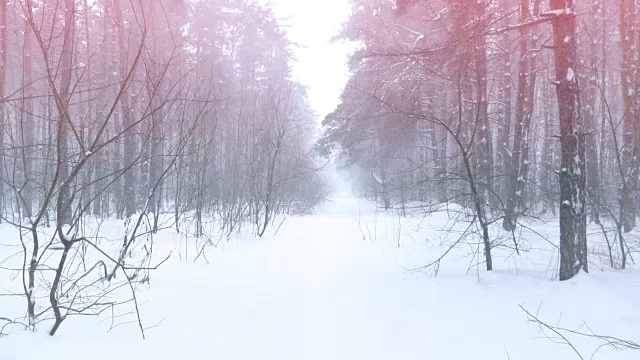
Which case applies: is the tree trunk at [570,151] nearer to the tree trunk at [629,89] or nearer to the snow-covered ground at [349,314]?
the snow-covered ground at [349,314]

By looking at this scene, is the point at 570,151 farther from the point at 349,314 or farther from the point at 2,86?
the point at 2,86

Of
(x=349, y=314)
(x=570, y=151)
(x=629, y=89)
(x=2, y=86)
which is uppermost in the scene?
(x=629, y=89)

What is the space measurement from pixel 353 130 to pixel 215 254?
48.5 feet

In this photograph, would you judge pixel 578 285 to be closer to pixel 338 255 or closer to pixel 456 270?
pixel 456 270

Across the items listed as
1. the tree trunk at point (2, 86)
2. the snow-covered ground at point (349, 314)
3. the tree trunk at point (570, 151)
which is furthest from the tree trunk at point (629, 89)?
the tree trunk at point (2, 86)

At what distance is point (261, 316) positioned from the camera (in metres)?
4.04

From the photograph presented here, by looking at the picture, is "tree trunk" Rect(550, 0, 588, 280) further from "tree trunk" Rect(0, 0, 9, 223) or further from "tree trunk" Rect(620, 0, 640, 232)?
"tree trunk" Rect(620, 0, 640, 232)

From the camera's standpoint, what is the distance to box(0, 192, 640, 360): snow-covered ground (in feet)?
10.4

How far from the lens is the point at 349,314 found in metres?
4.15

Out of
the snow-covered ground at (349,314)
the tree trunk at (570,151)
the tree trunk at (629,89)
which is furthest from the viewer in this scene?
the tree trunk at (629,89)

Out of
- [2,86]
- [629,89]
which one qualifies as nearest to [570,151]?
[2,86]

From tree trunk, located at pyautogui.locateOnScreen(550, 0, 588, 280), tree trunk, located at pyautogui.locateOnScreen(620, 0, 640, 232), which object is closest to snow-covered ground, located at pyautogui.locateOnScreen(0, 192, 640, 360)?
tree trunk, located at pyautogui.locateOnScreen(550, 0, 588, 280)

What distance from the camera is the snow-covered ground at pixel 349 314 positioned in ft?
10.4

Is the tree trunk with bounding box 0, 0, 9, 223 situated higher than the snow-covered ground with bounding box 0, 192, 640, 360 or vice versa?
the tree trunk with bounding box 0, 0, 9, 223
